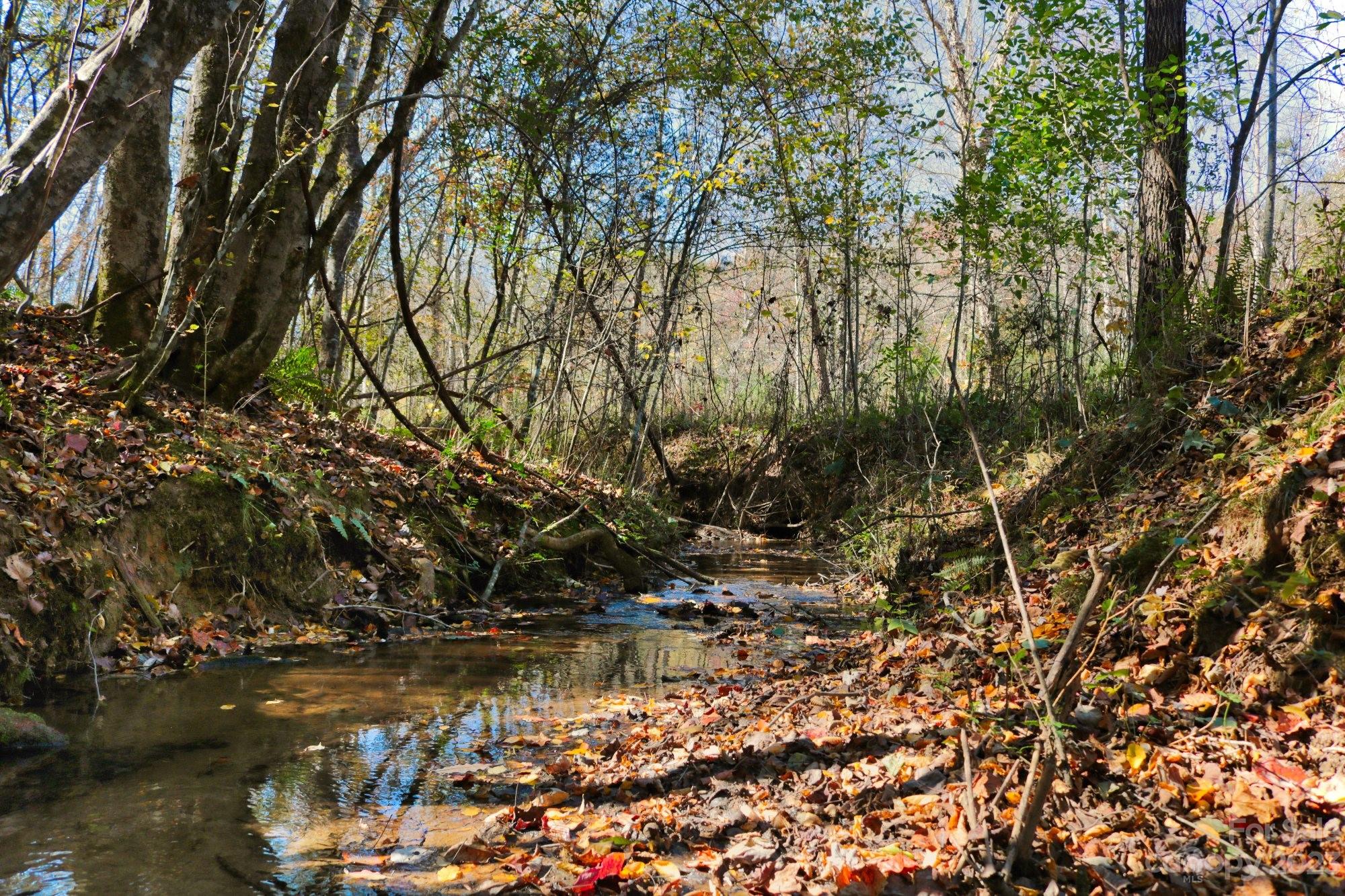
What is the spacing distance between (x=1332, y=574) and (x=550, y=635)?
4.46m

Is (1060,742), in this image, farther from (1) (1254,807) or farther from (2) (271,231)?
(2) (271,231)

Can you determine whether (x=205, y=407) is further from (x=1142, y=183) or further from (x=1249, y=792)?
(x=1142, y=183)

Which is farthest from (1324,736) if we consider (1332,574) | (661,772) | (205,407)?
(205,407)

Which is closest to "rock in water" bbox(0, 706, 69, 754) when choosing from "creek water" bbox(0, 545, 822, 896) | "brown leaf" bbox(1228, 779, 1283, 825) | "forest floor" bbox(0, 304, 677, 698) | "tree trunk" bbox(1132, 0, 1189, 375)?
"creek water" bbox(0, 545, 822, 896)

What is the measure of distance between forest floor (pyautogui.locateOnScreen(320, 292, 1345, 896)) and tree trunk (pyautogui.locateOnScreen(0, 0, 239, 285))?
2.61 meters

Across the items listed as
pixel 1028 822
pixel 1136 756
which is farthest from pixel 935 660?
pixel 1028 822

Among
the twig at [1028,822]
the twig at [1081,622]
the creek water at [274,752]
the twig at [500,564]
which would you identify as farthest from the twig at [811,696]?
the twig at [500,564]

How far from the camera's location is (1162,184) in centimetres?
700

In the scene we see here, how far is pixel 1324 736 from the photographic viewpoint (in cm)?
256

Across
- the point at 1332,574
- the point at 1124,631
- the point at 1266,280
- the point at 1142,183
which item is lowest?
the point at 1124,631

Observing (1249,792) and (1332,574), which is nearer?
(1249,792)

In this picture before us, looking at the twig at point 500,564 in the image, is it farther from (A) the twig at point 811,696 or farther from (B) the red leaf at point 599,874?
(B) the red leaf at point 599,874

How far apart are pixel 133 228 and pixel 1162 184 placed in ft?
27.0

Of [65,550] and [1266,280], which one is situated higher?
[1266,280]
